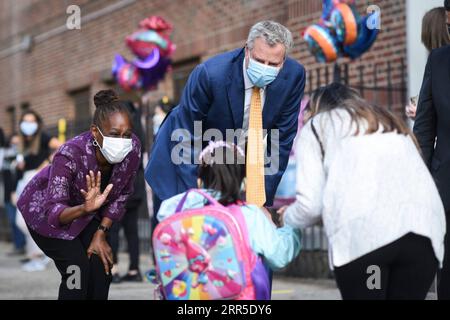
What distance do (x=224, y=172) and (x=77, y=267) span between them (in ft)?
4.47

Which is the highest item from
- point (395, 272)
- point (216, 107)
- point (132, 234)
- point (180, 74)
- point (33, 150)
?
point (180, 74)

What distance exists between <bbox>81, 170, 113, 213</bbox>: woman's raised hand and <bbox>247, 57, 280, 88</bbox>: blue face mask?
0.97 meters

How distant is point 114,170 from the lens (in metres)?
5.32

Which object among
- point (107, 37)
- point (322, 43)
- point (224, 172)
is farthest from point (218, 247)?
point (107, 37)

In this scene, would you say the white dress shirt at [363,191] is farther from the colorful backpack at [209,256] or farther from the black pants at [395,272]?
the colorful backpack at [209,256]

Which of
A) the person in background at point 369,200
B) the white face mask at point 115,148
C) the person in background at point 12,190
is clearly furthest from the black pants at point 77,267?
the person in background at point 12,190

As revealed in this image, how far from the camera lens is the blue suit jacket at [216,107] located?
5090mm

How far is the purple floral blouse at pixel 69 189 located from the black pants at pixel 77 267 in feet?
0.21

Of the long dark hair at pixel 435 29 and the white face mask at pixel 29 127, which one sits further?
the white face mask at pixel 29 127

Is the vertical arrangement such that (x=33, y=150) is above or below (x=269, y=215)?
above

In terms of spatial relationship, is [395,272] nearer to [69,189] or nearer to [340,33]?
[69,189]

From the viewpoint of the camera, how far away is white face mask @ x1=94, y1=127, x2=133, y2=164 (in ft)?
16.8

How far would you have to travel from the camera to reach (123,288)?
8727mm
